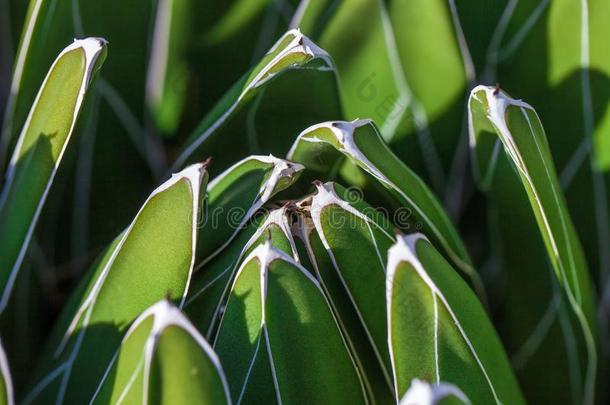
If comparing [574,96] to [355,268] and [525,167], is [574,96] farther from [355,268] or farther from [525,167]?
[355,268]

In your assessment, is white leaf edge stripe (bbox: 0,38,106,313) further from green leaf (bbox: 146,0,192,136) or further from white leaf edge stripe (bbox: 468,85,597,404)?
white leaf edge stripe (bbox: 468,85,597,404)

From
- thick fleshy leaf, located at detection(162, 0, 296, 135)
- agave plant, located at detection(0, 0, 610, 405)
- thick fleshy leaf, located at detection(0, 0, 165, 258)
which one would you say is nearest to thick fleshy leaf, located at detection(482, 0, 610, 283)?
agave plant, located at detection(0, 0, 610, 405)

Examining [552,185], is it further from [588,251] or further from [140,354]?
[140,354]

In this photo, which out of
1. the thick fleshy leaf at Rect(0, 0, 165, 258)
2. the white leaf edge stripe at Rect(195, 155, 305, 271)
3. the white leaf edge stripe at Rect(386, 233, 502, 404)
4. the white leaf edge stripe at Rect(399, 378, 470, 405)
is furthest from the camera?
the thick fleshy leaf at Rect(0, 0, 165, 258)

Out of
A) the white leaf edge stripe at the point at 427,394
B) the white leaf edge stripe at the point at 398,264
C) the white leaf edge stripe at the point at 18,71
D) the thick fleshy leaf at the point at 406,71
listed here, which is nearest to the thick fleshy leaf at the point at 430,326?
the white leaf edge stripe at the point at 398,264

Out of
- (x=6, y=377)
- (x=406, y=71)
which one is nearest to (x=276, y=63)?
(x=406, y=71)

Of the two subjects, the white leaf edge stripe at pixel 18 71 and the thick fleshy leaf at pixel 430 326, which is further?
the white leaf edge stripe at pixel 18 71

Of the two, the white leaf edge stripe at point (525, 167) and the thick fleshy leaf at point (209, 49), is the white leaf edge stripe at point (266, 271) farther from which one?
the thick fleshy leaf at point (209, 49)
